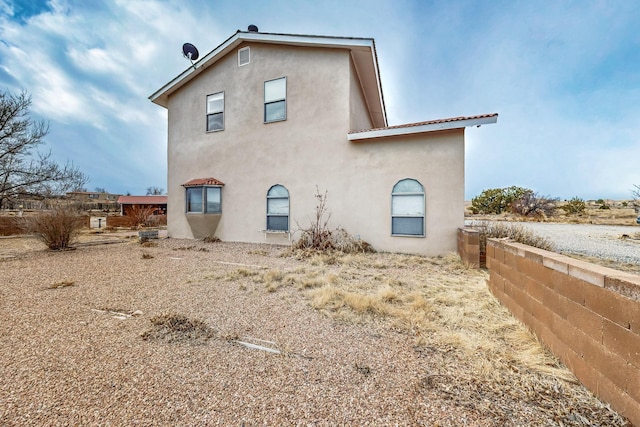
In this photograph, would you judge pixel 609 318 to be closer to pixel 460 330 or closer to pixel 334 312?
pixel 460 330

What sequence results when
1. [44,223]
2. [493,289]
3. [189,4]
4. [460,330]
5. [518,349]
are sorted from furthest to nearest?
[189,4] < [44,223] < [493,289] < [460,330] < [518,349]

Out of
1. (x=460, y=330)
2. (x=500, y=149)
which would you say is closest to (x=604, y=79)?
(x=500, y=149)

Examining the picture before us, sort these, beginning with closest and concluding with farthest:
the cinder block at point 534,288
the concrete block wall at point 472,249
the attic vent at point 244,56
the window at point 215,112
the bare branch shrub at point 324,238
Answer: the cinder block at point 534,288
the concrete block wall at point 472,249
the bare branch shrub at point 324,238
the attic vent at point 244,56
the window at point 215,112

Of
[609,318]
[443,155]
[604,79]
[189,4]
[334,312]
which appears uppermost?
[189,4]

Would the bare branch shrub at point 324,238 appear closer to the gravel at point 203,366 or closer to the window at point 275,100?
the window at point 275,100

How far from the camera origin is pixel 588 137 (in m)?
16.8

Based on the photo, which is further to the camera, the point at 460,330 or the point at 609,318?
the point at 460,330

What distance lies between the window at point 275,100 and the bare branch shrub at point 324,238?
3367 millimetres

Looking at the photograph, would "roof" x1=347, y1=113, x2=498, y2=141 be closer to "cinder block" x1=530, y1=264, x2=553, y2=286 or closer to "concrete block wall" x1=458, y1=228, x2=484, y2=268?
"concrete block wall" x1=458, y1=228, x2=484, y2=268

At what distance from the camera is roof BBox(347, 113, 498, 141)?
7.01 metres

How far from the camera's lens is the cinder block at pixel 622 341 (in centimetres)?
159

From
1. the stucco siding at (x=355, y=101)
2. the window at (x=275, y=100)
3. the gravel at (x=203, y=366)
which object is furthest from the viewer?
the window at (x=275, y=100)

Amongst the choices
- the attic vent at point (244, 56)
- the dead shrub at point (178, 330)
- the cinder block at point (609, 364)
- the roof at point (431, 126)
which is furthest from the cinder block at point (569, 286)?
the attic vent at point (244, 56)

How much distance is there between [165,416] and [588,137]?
24349 mm
